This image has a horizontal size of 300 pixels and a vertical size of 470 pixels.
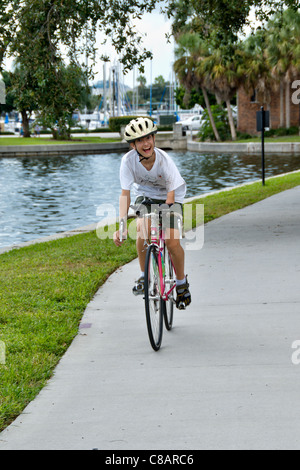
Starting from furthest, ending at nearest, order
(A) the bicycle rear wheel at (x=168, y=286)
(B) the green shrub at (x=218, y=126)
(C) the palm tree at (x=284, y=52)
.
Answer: (B) the green shrub at (x=218, y=126), (C) the palm tree at (x=284, y=52), (A) the bicycle rear wheel at (x=168, y=286)

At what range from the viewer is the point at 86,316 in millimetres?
6730

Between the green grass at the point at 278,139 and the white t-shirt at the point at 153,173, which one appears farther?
the green grass at the point at 278,139

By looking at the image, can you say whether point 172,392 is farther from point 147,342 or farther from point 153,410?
point 147,342

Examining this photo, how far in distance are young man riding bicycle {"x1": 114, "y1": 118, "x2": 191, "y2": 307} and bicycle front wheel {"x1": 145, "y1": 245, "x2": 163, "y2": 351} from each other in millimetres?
265

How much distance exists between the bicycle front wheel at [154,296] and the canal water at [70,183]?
379 inches

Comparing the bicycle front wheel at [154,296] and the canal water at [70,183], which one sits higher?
the bicycle front wheel at [154,296]

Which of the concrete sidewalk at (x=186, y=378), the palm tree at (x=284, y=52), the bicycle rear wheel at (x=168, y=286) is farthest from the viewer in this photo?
the palm tree at (x=284, y=52)

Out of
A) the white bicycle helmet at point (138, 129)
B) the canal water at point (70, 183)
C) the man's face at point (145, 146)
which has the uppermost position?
the white bicycle helmet at point (138, 129)

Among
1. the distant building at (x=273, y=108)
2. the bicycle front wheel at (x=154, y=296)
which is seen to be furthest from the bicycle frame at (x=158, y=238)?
the distant building at (x=273, y=108)

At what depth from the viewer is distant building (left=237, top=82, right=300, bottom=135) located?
5316 cm

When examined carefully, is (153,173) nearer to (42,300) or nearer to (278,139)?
(42,300)

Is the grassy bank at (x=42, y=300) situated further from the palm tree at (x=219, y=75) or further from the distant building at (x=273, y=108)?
the distant building at (x=273, y=108)

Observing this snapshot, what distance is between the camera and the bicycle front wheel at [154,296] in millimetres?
5410
